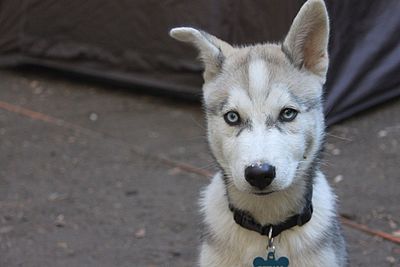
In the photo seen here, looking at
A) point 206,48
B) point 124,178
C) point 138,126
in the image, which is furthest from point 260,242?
point 138,126

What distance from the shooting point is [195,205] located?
18.4ft

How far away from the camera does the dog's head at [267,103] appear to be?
328cm

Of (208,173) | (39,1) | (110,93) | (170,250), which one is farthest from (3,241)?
(39,1)

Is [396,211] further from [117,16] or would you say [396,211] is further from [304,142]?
[117,16]

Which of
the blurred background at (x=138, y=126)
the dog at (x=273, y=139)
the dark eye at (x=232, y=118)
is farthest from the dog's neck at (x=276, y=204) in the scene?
the blurred background at (x=138, y=126)

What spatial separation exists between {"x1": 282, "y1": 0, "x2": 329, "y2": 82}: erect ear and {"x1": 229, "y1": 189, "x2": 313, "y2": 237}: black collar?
1.82 ft

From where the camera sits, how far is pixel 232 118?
347 centimetres

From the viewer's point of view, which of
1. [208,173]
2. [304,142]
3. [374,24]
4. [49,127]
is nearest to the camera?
[304,142]

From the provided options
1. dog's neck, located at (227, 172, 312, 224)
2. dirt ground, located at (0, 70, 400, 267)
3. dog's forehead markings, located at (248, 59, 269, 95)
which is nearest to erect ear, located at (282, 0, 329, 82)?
dog's forehead markings, located at (248, 59, 269, 95)

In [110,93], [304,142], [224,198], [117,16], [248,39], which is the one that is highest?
[304,142]

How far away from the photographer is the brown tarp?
6.61 metres

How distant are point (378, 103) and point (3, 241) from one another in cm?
323

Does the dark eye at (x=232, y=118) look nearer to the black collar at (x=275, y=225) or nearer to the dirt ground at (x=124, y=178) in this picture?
the black collar at (x=275, y=225)

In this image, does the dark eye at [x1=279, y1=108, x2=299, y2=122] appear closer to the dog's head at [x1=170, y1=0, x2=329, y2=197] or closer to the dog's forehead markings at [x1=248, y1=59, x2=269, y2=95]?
the dog's head at [x1=170, y1=0, x2=329, y2=197]
